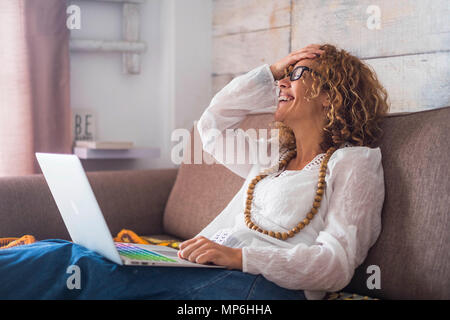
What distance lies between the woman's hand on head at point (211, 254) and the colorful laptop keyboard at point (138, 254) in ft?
0.19

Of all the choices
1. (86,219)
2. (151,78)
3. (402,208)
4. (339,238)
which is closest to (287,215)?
(339,238)

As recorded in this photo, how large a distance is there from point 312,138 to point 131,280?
67 centimetres

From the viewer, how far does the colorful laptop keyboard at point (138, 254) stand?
44.8 inches

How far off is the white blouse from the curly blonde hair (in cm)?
5

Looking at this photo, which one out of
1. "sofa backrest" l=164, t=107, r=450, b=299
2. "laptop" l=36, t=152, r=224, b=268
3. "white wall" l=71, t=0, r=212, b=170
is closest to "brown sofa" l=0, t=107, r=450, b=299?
"sofa backrest" l=164, t=107, r=450, b=299

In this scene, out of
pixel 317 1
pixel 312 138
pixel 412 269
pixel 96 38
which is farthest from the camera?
pixel 96 38

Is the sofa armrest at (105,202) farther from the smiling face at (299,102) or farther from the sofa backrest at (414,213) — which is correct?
the sofa backrest at (414,213)

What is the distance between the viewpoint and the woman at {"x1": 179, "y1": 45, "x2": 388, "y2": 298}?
117cm

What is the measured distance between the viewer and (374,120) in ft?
4.61

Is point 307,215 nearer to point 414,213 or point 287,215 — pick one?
point 287,215

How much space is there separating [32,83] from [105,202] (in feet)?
2.02

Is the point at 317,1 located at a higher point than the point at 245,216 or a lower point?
higher
